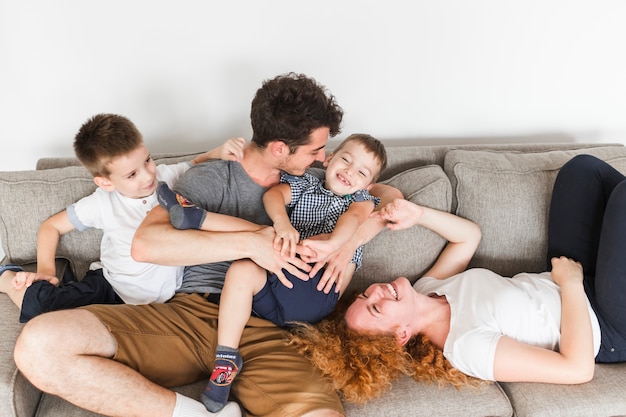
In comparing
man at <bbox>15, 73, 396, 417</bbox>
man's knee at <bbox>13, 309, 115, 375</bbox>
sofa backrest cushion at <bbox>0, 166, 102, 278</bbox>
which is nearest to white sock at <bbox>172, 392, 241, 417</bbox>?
man at <bbox>15, 73, 396, 417</bbox>

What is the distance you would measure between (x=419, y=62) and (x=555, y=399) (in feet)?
4.84

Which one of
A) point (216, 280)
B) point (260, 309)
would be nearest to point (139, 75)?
point (216, 280)

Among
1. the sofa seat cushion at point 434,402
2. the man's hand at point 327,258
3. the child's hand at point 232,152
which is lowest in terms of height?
the sofa seat cushion at point 434,402

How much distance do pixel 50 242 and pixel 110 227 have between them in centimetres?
23

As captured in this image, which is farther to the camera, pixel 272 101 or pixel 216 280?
pixel 216 280

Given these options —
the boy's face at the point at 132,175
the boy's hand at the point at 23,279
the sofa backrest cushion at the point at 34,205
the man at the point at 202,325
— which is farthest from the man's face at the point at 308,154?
the boy's hand at the point at 23,279

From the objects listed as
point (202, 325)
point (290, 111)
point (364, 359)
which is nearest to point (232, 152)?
point (290, 111)

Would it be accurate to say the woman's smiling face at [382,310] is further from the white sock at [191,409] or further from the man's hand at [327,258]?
the white sock at [191,409]

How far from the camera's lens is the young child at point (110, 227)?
1.66 metres

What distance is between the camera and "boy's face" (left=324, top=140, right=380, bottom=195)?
1844mm

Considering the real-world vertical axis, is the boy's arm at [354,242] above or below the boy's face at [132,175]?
below

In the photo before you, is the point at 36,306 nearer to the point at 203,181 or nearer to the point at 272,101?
the point at 203,181

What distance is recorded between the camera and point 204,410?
4.93 ft

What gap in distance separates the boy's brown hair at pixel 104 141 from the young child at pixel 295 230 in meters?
0.19
